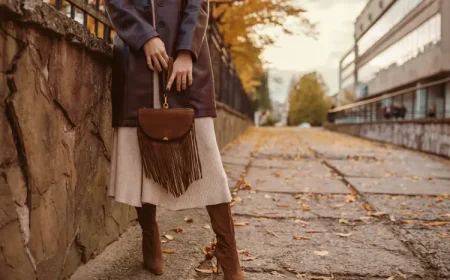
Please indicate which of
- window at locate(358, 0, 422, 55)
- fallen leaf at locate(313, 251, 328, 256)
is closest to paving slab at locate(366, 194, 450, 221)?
fallen leaf at locate(313, 251, 328, 256)

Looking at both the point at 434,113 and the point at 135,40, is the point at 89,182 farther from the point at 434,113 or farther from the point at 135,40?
the point at 434,113

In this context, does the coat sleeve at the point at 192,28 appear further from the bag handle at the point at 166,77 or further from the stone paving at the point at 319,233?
the stone paving at the point at 319,233

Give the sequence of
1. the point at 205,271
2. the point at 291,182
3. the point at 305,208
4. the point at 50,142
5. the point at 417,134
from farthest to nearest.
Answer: the point at 417,134
the point at 291,182
the point at 305,208
the point at 205,271
the point at 50,142

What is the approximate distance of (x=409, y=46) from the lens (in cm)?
3447

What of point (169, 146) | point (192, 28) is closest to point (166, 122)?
point (169, 146)

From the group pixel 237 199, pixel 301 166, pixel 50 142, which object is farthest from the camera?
pixel 301 166

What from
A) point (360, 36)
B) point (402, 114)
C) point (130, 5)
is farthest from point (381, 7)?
point (130, 5)

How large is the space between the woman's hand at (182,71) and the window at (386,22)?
34014 millimetres

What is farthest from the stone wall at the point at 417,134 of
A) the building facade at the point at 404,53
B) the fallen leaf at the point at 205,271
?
the fallen leaf at the point at 205,271

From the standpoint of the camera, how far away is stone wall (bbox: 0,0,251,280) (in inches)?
61.2

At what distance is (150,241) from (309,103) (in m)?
64.5

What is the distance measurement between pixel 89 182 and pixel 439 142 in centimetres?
763

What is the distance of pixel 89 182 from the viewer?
2.30m

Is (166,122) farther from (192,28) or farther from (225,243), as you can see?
(225,243)
